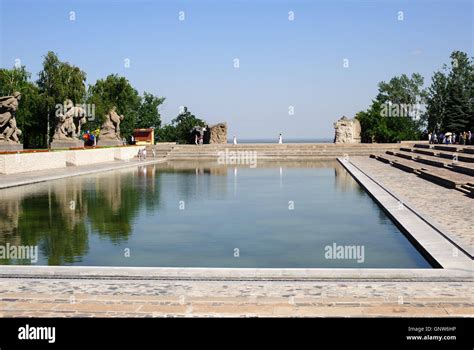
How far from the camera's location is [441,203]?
1570cm

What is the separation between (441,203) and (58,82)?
1916 inches

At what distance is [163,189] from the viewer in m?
21.3

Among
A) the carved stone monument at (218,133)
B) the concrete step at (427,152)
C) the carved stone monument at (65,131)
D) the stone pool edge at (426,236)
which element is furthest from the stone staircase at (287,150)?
the stone pool edge at (426,236)

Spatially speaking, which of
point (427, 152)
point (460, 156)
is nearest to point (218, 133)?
point (427, 152)

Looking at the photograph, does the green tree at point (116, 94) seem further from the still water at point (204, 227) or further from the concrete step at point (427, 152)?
the still water at point (204, 227)

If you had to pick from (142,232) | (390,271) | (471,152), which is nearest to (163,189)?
(142,232)

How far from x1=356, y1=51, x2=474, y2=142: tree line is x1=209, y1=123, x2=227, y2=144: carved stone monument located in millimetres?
17609

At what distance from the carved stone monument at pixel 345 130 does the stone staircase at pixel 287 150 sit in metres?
3.70

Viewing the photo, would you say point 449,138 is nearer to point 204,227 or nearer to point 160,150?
point 160,150

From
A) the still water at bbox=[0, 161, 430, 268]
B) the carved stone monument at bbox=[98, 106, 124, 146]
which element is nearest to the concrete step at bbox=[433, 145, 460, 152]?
the still water at bbox=[0, 161, 430, 268]

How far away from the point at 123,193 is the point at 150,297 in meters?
13.0

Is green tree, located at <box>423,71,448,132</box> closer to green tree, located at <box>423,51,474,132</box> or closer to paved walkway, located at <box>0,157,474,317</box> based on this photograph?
green tree, located at <box>423,51,474,132</box>

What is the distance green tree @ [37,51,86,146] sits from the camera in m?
57.6
